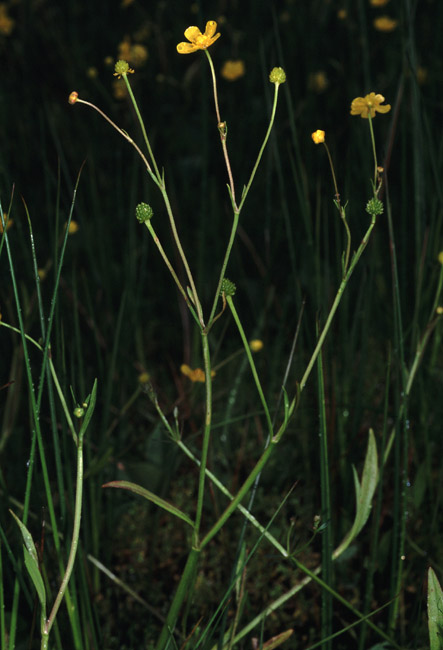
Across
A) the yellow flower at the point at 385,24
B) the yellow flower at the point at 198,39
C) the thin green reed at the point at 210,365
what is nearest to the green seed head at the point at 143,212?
the thin green reed at the point at 210,365

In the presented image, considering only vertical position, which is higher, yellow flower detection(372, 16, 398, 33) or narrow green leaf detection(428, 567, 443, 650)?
yellow flower detection(372, 16, 398, 33)

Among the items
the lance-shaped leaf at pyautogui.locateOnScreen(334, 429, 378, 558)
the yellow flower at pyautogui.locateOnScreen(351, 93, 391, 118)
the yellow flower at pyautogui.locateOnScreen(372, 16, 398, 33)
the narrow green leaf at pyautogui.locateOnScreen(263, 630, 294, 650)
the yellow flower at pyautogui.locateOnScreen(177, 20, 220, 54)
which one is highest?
the yellow flower at pyautogui.locateOnScreen(372, 16, 398, 33)

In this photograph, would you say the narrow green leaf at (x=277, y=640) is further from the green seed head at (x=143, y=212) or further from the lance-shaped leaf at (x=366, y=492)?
the green seed head at (x=143, y=212)

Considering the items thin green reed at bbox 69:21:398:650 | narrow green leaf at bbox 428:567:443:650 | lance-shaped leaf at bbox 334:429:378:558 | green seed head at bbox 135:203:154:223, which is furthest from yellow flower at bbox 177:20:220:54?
narrow green leaf at bbox 428:567:443:650

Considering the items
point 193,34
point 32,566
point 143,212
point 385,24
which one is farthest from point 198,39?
point 385,24

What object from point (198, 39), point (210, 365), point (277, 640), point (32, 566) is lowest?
point (277, 640)

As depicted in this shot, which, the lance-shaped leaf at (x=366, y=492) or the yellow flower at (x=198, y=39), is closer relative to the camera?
the yellow flower at (x=198, y=39)

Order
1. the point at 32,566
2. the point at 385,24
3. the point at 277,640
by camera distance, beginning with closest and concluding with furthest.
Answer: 1. the point at 32,566
2. the point at 277,640
3. the point at 385,24

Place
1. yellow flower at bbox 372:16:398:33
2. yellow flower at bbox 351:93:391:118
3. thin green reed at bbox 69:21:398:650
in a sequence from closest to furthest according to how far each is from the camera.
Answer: thin green reed at bbox 69:21:398:650 < yellow flower at bbox 351:93:391:118 < yellow flower at bbox 372:16:398:33

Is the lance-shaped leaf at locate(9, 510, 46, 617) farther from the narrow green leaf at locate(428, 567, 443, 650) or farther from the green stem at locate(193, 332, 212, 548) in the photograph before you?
the narrow green leaf at locate(428, 567, 443, 650)

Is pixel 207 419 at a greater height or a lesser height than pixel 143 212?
lesser

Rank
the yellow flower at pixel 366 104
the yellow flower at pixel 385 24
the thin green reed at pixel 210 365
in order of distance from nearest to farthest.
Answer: the thin green reed at pixel 210 365
the yellow flower at pixel 366 104
the yellow flower at pixel 385 24

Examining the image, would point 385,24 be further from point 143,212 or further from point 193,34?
point 143,212

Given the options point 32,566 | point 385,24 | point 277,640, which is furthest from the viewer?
point 385,24
